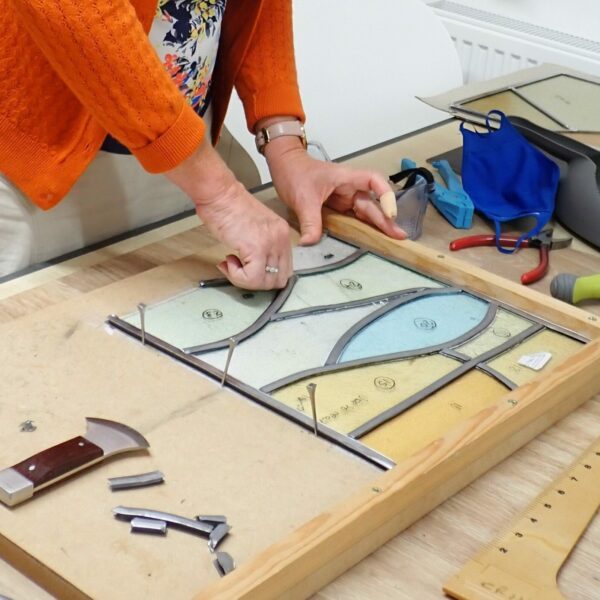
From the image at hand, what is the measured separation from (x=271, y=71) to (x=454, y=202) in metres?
0.34

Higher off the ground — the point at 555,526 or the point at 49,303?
the point at 49,303

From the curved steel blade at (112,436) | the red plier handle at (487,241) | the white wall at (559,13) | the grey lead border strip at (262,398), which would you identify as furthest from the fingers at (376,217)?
the white wall at (559,13)

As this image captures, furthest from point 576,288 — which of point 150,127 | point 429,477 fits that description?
point 150,127

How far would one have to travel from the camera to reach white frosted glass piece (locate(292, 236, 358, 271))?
1.36 meters

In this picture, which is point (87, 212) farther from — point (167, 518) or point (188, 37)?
point (167, 518)

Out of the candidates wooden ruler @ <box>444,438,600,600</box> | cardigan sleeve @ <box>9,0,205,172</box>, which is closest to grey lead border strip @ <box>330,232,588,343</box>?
wooden ruler @ <box>444,438,600,600</box>

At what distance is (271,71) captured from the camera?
150 cm

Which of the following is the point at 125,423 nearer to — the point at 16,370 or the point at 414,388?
the point at 16,370

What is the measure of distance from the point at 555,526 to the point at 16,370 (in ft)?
1.89

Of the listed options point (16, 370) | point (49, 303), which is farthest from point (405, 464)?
point (49, 303)

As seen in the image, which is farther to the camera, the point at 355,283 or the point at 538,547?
the point at 355,283

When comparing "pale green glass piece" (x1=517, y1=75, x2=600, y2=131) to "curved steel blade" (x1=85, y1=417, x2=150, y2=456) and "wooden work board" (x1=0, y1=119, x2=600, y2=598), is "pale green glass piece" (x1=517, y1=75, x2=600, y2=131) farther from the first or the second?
"curved steel blade" (x1=85, y1=417, x2=150, y2=456)

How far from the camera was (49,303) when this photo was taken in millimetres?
1262

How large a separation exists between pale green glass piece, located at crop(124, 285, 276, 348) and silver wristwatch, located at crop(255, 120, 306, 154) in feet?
1.09
